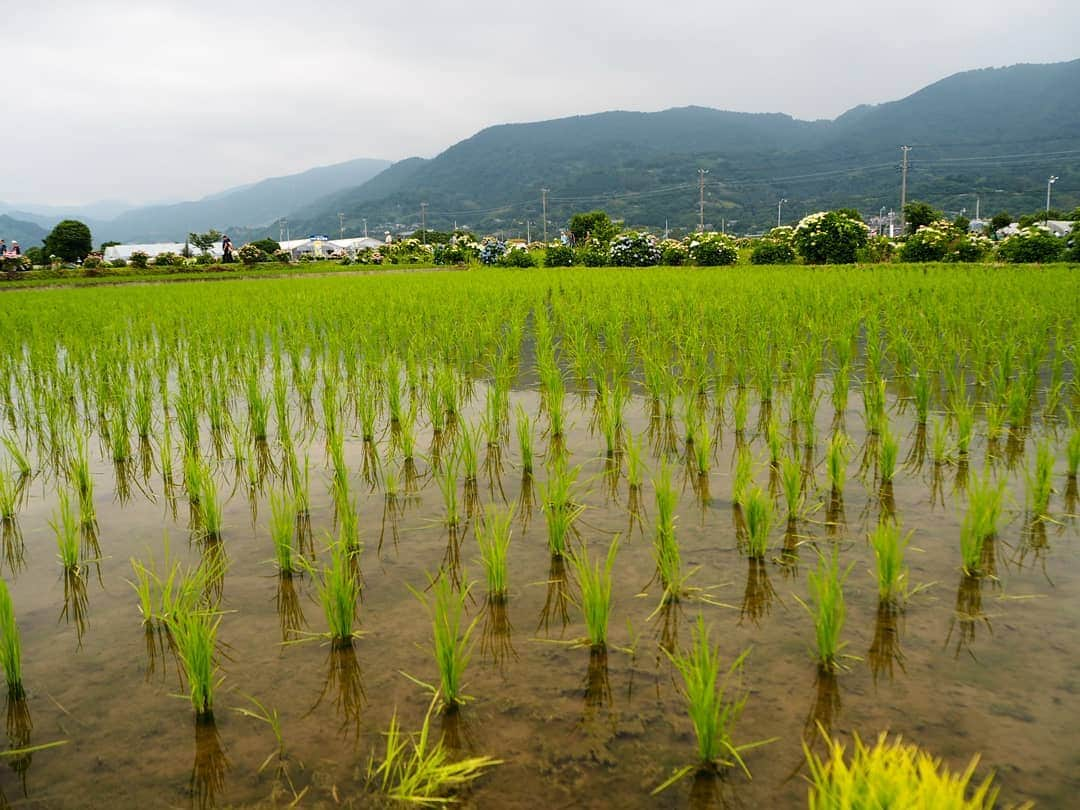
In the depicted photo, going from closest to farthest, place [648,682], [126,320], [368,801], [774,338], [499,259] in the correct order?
[368,801]
[648,682]
[774,338]
[126,320]
[499,259]

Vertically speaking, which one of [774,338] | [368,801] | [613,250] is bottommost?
[368,801]

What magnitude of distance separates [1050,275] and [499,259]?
66.0 feet

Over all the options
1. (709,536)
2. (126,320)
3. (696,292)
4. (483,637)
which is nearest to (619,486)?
(709,536)

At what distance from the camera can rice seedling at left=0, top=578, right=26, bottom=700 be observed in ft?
6.33

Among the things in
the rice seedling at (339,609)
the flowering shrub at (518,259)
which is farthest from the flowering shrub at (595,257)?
the rice seedling at (339,609)

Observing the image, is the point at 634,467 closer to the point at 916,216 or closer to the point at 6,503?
the point at 6,503

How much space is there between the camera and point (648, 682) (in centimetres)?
196

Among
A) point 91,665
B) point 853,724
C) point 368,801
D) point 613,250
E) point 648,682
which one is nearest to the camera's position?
point 368,801

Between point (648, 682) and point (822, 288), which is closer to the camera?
point (648, 682)

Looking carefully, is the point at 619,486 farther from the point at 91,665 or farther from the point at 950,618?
the point at 91,665

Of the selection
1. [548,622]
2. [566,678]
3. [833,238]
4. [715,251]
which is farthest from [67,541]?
[715,251]

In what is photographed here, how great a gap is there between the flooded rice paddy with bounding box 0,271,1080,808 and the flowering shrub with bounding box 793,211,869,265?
563 inches

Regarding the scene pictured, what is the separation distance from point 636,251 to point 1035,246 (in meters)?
11.1

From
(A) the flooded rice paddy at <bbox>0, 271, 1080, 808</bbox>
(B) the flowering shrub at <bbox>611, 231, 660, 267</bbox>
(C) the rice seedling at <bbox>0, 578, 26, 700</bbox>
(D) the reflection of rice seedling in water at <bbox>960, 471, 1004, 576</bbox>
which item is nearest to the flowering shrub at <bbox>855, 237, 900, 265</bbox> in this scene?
(B) the flowering shrub at <bbox>611, 231, 660, 267</bbox>
